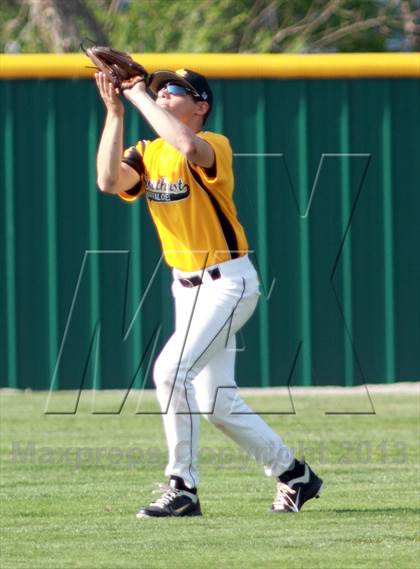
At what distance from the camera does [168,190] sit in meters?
6.69

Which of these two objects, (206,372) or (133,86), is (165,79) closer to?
(133,86)

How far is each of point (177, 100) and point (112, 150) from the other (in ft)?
1.22

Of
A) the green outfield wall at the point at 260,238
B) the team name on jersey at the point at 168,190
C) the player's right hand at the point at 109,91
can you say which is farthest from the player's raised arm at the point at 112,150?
the green outfield wall at the point at 260,238

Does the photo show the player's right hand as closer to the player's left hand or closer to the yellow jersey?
the player's left hand

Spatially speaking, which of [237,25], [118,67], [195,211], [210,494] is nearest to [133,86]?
[118,67]

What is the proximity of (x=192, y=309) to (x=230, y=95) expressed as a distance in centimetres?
456

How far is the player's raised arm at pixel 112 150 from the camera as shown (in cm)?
660

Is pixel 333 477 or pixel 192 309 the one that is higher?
pixel 192 309

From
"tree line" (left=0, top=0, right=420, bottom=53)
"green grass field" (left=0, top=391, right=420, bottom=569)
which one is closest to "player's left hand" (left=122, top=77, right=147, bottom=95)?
"green grass field" (left=0, top=391, right=420, bottom=569)

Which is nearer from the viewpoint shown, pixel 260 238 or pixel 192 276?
pixel 192 276

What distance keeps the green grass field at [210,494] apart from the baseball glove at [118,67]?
6.24 ft

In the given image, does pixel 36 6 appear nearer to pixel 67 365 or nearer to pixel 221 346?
pixel 67 365

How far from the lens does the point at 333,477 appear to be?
791 centimetres

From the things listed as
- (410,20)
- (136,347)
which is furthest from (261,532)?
(410,20)
